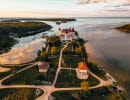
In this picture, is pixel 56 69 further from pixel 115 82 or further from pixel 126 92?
pixel 126 92

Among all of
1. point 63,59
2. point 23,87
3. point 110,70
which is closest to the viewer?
point 23,87

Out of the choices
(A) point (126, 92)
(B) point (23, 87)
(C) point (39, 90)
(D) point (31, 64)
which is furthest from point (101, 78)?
(D) point (31, 64)

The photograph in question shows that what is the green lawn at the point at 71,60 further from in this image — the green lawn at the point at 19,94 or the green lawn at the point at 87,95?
the green lawn at the point at 19,94

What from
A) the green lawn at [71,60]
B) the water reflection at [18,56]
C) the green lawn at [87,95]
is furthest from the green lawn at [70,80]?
the water reflection at [18,56]

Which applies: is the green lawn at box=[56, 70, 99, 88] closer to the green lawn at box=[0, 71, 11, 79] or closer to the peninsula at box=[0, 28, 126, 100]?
the peninsula at box=[0, 28, 126, 100]

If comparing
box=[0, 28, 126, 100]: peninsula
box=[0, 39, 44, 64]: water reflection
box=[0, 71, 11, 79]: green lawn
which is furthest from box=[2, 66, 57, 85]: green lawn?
box=[0, 39, 44, 64]: water reflection

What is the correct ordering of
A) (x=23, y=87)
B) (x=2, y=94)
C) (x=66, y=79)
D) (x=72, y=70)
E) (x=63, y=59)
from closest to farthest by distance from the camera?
(x=2, y=94)
(x=23, y=87)
(x=66, y=79)
(x=72, y=70)
(x=63, y=59)

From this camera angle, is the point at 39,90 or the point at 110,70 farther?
the point at 110,70

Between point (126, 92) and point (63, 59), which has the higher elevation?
point (63, 59)
